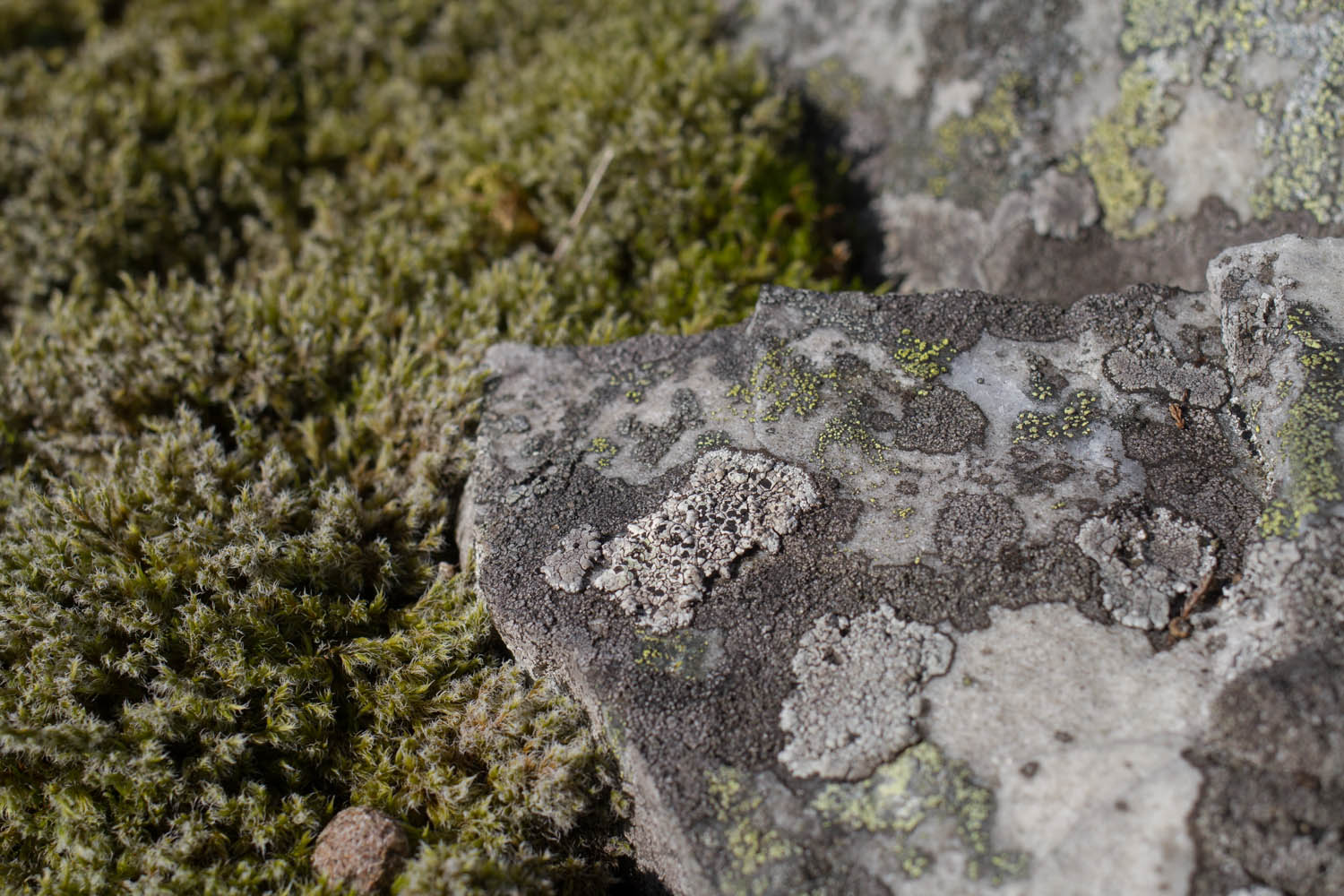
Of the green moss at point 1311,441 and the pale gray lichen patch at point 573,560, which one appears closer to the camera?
the green moss at point 1311,441

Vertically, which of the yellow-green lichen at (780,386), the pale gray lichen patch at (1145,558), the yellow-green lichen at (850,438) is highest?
the yellow-green lichen at (780,386)

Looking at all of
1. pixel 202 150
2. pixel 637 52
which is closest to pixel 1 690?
pixel 202 150

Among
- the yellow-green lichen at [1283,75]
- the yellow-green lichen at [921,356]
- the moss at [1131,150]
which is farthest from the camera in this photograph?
the moss at [1131,150]

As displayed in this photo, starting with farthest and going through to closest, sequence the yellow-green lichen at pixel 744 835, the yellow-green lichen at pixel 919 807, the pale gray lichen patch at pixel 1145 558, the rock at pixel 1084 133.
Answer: the rock at pixel 1084 133
the pale gray lichen patch at pixel 1145 558
the yellow-green lichen at pixel 744 835
the yellow-green lichen at pixel 919 807

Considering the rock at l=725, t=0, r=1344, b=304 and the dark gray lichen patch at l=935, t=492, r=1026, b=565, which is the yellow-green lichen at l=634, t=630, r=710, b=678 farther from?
the rock at l=725, t=0, r=1344, b=304

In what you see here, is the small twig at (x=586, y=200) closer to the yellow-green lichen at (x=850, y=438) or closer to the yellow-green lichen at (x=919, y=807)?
the yellow-green lichen at (x=850, y=438)

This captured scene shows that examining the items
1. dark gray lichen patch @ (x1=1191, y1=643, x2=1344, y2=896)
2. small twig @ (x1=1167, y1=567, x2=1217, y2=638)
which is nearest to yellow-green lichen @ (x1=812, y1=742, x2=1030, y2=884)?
dark gray lichen patch @ (x1=1191, y1=643, x2=1344, y2=896)

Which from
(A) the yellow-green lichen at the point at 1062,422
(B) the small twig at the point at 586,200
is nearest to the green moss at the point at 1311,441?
(A) the yellow-green lichen at the point at 1062,422

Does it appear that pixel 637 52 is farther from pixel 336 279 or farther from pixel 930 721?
pixel 930 721
